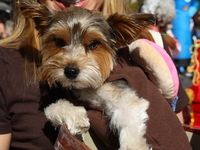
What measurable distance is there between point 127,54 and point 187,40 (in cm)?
717

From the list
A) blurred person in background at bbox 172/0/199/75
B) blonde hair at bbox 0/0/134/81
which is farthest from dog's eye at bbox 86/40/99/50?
blurred person in background at bbox 172/0/199/75

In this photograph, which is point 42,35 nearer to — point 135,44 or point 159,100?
point 135,44

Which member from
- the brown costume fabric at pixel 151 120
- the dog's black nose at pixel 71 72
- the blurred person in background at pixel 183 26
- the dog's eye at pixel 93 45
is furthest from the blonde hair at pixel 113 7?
the blurred person in background at pixel 183 26

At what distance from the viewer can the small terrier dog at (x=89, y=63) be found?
1811 millimetres

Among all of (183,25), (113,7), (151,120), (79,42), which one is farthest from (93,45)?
(183,25)

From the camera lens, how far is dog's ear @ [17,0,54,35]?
199 centimetres

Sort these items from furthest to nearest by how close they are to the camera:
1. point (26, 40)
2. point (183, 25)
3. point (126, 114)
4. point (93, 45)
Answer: point (183, 25), point (26, 40), point (93, 45), point (126, 114)

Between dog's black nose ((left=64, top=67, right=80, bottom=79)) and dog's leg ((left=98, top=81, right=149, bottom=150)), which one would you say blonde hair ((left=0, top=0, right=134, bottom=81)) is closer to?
dog's black nose ((left=64, top=67, right=80, bottom=79))

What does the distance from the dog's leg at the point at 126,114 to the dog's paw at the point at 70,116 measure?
18cm

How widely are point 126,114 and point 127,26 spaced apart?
25.1 inches

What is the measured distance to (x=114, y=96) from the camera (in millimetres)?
1922

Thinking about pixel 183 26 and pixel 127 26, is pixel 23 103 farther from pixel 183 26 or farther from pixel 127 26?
pixel 183 26

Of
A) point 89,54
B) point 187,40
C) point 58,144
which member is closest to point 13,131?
point 58,144

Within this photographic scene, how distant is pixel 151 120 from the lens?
185 centimetres
